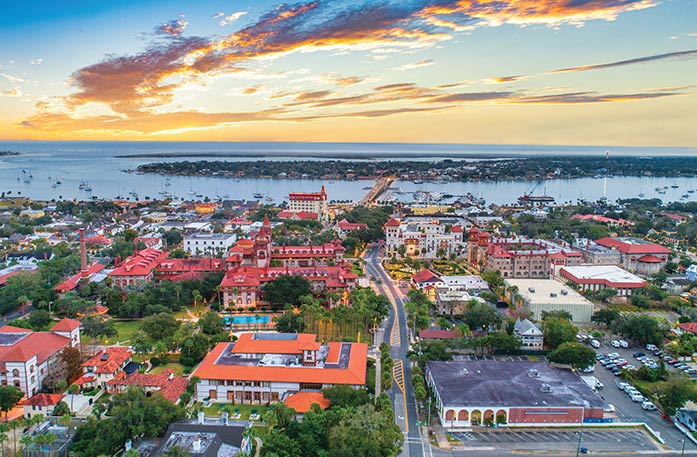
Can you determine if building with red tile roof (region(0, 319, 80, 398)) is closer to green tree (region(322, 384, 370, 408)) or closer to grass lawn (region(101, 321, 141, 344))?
grass lawn (region(101, 321, 141, 344))

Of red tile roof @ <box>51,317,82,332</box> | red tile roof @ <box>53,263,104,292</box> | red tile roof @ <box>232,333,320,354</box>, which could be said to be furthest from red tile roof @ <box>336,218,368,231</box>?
red tile roof @ <box>51,317,82,332</box>

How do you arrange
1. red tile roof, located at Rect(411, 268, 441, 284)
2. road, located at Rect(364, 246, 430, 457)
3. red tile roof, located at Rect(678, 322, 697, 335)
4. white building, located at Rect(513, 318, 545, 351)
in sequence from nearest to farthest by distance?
road, located at Rect(364, 246, 430, 457) → white building, located at Rect(513, 318, 545, 351) → red tile roof, located at Rect(678, 322, 697, 335) → red tile roof, located at Rect(411, 268, 441, 284)

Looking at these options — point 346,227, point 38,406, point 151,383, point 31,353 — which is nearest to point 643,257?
point 346,227

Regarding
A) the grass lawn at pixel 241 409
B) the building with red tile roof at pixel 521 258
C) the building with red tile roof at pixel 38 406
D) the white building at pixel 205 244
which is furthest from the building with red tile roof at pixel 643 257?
the building with red tile roof at pixel 38 406

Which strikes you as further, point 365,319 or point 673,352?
point 365,319

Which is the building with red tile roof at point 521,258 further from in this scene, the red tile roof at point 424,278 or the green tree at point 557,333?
the green tree at point 557,333

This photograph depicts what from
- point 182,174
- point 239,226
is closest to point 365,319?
point 239,226

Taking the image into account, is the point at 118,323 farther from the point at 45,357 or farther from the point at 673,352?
the point at 673,352
